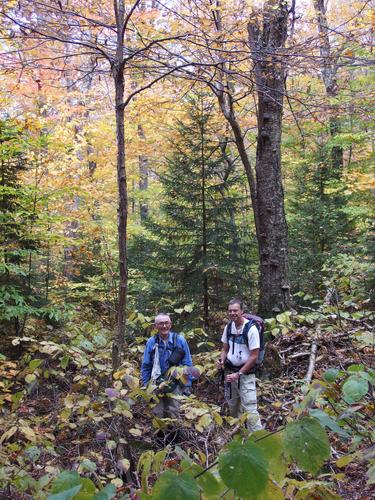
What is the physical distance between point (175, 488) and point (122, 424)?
2.64 m

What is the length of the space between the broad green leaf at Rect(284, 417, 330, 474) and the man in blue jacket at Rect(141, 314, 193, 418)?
13.3 feet

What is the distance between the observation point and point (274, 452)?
3.88 ft

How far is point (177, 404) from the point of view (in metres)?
4.98

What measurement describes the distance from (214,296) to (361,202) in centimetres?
640

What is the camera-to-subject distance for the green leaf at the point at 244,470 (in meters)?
0.99

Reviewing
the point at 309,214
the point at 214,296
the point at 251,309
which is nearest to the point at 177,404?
the point at 214,296

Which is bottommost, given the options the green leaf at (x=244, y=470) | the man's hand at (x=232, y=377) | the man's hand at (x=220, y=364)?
the man's hand at (x=232, y=377)

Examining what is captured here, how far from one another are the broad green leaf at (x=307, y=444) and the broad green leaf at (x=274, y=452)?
52 millimetres

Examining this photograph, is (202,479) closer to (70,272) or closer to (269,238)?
(269,238)

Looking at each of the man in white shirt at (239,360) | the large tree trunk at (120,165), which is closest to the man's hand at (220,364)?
the man in white shirt at (239,360)

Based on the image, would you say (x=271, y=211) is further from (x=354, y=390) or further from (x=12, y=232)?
(x=354, y=390)

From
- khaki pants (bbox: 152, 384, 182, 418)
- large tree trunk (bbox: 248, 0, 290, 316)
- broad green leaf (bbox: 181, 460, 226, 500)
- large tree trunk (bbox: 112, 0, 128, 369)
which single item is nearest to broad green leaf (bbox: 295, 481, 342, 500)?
broad green leaf (bbox: 181, 460, 226, 500)

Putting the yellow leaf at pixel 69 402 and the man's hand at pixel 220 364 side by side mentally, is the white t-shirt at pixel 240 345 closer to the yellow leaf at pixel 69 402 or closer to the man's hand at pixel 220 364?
the man's hand at pixel 220 364

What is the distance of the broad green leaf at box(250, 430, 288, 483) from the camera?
118 centimetres
